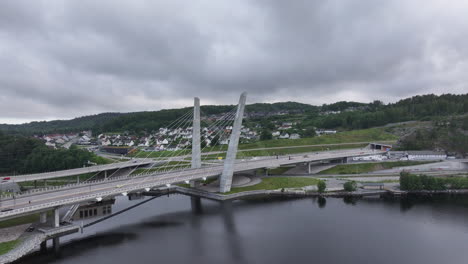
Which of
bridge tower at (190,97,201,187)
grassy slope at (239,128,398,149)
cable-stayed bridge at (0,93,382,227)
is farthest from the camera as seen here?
grassy slope at (239,128,398,149)

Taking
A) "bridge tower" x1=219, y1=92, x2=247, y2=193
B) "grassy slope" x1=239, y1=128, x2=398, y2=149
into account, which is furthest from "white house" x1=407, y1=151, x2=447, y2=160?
"bridge tower" x1=219, y1=92, x2=247, y2=193

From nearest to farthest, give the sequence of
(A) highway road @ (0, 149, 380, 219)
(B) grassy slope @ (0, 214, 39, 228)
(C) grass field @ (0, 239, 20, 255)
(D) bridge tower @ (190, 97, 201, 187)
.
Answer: (C) grass field @ (0, 239, 20, 255) → (A) highway road @ (0, 149, 380, 219) → (B) grassy slope @ (0, 214, 39, 228) → (D) bridge tower @ (190, 97, 201, 187)

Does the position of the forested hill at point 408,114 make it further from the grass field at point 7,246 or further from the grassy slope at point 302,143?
the grass field at point 7,246

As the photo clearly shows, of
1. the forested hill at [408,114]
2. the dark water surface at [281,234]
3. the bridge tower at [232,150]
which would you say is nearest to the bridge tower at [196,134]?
the bridge tower at [232,150]

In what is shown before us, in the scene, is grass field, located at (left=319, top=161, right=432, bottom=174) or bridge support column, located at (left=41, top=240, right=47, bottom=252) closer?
bridge support column, located at (left=41, top=240, right=47, bottom=252)

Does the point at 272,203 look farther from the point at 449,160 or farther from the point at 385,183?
the point at 449,160

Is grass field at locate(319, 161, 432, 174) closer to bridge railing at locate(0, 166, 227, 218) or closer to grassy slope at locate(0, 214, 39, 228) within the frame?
bridge railing at locate(0, 166, 227, 218)

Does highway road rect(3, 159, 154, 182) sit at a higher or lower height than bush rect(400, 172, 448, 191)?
higher

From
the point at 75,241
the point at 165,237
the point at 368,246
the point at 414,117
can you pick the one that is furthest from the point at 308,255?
the point at 414,117
